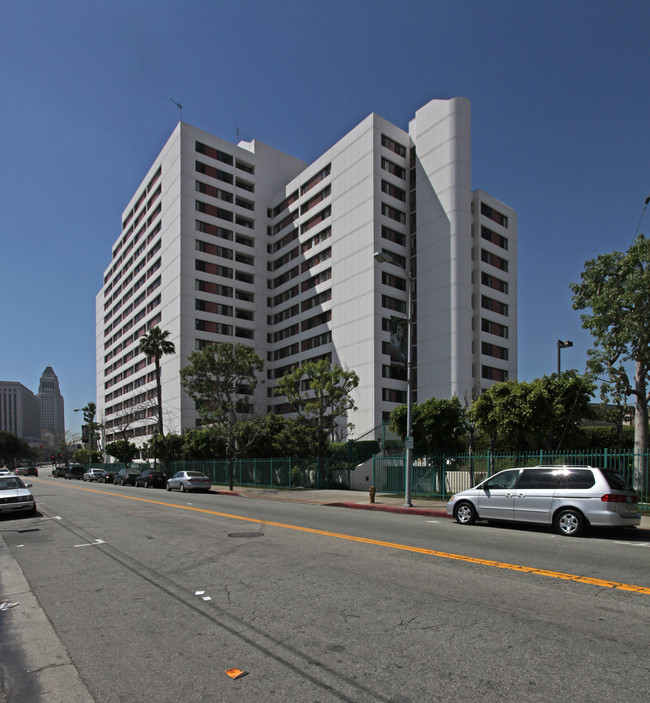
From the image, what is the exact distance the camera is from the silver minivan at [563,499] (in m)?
11.5

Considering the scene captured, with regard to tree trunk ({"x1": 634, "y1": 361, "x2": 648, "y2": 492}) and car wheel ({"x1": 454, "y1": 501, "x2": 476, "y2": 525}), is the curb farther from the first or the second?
tree trunk ({"x1": 634, "y1": 361, "x2": 648, "y2": 492})

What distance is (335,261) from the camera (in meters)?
59.5

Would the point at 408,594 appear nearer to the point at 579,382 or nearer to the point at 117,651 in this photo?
the point at 117,651

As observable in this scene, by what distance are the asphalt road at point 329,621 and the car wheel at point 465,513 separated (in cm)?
336

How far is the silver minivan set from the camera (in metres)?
11.5

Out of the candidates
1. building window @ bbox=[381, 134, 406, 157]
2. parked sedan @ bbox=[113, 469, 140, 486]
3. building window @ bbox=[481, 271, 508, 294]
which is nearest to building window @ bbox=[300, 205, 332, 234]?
building window @ bbox=[381, 134, 406, 157]

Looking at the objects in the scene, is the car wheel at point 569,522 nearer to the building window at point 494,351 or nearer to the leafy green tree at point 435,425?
the leafy green tree at point 435,425

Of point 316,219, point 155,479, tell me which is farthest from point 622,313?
point 316,219

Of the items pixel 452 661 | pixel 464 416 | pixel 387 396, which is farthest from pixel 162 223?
pixel 452 661

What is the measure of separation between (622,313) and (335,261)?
42145mm

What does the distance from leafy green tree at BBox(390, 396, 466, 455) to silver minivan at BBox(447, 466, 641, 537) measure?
1105cm

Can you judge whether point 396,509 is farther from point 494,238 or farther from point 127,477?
point 494,238

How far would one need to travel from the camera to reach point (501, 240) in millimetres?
59656

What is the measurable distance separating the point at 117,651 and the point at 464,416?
2205cm
